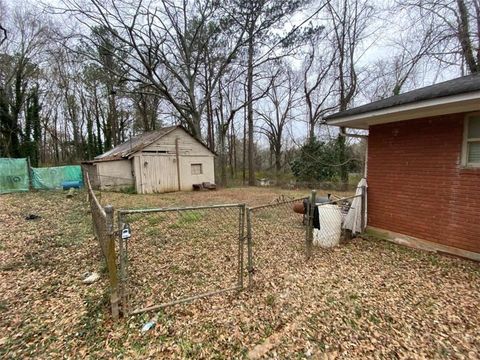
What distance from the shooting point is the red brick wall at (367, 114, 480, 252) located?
14.5 feet

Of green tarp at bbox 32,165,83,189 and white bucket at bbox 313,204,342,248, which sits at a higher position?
green tarp at bbox 32,165,83,189

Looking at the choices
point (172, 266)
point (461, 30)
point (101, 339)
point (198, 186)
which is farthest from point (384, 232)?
point (198, 186)

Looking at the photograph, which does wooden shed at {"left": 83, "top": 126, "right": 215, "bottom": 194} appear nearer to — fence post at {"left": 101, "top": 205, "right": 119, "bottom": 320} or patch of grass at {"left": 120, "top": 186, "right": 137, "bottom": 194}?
patch of grass at {"left": 120, "top": 186, "right": 137, "bottom": 194}

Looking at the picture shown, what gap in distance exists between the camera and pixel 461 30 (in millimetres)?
8016

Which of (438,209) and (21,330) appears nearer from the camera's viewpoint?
(21,330)

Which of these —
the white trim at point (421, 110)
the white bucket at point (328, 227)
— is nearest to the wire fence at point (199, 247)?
the white bucket at point (328, 227)

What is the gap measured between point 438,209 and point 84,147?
33.5 meters

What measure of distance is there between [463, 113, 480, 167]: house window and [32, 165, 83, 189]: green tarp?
18.9 metres

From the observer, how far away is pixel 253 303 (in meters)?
3.17

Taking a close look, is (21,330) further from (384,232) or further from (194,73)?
(194,73)

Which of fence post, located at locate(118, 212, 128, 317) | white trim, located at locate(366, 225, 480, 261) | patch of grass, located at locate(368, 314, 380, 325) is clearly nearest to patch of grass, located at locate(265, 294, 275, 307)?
patch of grass, located at locate(368, 314, 380, 325)

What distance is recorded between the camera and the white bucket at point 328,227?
513 cm

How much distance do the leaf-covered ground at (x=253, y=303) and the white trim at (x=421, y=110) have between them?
2.78 metres

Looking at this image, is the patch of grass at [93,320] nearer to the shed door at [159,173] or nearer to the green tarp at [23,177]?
the shed door at [159,173]
